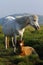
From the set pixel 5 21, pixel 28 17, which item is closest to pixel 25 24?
pixel 28 17

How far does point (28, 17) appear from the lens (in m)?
11.2

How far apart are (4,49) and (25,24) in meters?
1.62

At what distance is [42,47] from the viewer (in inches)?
438

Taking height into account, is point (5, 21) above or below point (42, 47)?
above

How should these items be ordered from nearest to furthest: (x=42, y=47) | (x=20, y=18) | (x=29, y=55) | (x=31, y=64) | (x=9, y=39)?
1. (x=31, y=64)
2. (x=29, y=55)
3. (x=42, y=47)
4. (x=20, y=18)
5. (x=9, y=39)

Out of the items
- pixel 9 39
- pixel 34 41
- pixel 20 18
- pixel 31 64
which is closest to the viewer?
pixel 31 64

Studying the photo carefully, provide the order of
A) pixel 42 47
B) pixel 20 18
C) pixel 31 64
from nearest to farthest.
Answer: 1. pixel 31 64
2. pixel 42 47
3. pixel 20 18

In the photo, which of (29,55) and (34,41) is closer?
(29,55)

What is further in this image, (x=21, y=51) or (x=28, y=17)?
(x=28, y=17)

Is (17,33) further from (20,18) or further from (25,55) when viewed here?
(25,55)

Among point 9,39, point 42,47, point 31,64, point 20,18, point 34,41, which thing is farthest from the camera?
point 9,39

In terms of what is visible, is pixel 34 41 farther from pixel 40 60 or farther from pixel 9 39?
pixel 40 60

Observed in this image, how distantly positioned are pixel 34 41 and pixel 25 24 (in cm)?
153

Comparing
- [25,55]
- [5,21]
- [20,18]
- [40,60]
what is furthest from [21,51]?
[5,21]
